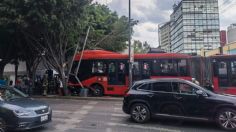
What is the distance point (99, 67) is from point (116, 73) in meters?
1.24

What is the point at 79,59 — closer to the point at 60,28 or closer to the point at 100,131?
the point at 60,28

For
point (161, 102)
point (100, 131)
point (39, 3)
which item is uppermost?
point (39, 3)

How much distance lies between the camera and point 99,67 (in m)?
21.8

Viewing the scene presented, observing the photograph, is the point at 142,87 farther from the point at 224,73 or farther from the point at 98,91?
the point at 98,91

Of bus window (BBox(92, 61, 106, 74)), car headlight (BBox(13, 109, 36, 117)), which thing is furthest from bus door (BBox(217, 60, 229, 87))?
car headlight (BBox(13, 109, 36, 117))

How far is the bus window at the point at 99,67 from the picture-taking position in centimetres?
2173

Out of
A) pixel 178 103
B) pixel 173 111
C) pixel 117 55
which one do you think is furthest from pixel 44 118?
pixel 117 55

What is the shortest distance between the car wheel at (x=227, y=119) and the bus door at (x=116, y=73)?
1086cm

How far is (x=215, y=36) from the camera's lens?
7375 cm

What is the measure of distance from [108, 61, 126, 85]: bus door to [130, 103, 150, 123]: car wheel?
912 centimetres

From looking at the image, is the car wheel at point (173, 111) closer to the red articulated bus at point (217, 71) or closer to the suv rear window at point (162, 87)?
the suv rear window at point (162, 87)

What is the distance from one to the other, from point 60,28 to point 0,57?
9524 mm

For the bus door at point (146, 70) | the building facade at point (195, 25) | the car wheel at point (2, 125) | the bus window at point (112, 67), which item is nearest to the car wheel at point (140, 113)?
the car wheel at point (2, 125)

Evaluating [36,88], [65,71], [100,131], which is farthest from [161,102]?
[36,88]
